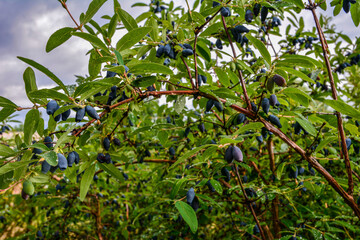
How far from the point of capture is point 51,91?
2.46 feet

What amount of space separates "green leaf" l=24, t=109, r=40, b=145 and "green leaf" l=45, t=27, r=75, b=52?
0.25 m

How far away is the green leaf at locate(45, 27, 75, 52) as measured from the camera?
872mm

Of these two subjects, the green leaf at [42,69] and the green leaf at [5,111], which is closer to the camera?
the green leaf at [42,69]

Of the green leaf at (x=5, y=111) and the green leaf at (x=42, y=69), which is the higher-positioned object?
the green leaf at (x=42, y=69)

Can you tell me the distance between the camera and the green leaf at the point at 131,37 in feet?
2.68

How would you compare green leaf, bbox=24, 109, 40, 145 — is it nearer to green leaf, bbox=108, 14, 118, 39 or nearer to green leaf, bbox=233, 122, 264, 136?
green leaf, bbox=108, 14, 118, 39

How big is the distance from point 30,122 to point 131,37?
512mm

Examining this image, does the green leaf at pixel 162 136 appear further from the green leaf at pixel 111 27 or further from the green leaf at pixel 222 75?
the green leaf at pixel 111 27

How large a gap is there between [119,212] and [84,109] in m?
2.67

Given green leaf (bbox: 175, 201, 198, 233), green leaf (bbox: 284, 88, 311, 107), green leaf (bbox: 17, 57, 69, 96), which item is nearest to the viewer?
green leaf (bbox: 17, 57, 69, 96)

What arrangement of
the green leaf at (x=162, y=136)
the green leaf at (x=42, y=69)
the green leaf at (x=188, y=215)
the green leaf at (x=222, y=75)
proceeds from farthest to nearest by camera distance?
the green leaf at (x=162, y=136) → the green leaf at (x=222, y=75) → the green leaf at (x=188, y=215) → the green leaf at (x=42, y=69)

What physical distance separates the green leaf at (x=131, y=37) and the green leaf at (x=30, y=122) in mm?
412

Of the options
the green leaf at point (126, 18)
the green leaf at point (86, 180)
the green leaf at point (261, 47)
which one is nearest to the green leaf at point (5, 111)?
the green leaf at point (86, 180)

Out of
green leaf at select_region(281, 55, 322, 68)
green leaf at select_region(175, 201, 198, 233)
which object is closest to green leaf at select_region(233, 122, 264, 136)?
green leaf at select_region(281, 55, 322, 68)
